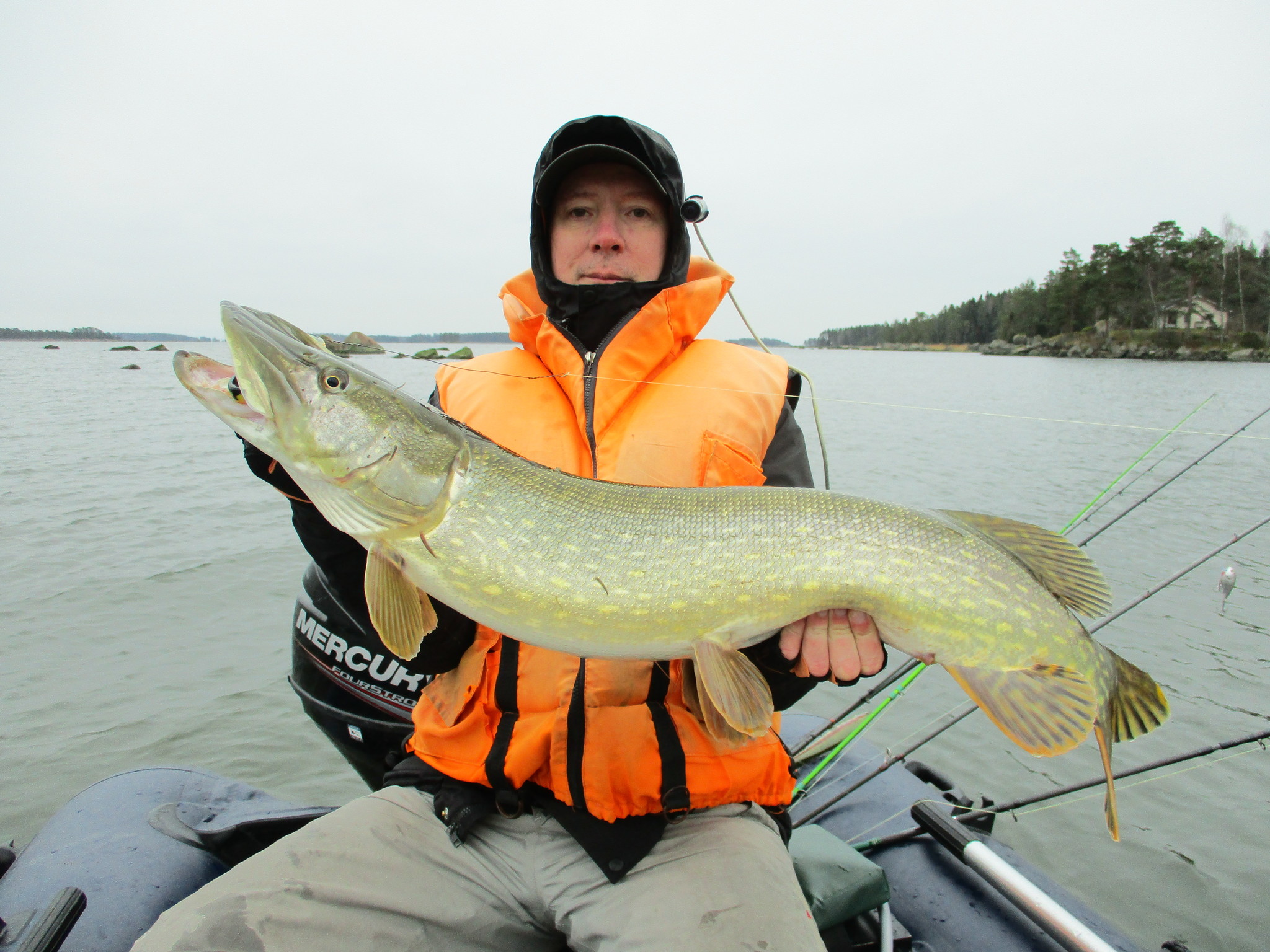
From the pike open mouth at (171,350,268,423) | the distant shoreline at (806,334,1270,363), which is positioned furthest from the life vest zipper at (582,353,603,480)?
the distant shoreline at (806,334,1270,363)

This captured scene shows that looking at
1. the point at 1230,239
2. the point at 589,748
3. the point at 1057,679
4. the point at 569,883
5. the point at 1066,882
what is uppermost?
the point at 1230,239

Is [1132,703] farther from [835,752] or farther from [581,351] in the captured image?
[581,351]

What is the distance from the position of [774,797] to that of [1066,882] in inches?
99.5

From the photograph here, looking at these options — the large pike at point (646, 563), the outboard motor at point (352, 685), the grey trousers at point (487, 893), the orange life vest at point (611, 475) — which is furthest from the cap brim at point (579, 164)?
the grey trousers at point (487, 893)

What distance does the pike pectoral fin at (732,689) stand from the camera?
66.1 inches

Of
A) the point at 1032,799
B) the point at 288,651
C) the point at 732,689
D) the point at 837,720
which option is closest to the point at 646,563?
the point at 732,689

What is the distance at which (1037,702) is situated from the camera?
1756 mm

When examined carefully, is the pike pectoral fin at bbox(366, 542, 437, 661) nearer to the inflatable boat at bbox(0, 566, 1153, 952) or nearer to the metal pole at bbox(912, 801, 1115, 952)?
the inflatable boat at bbox(0, 566, 1153, 952)

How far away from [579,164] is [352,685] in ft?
7.34

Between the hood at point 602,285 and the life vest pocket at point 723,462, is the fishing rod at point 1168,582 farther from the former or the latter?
the hood at point 602,285

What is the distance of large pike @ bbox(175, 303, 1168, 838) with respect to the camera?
1672 mm

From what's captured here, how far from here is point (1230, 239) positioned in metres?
53.1

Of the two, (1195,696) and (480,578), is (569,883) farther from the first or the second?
(1195,696)

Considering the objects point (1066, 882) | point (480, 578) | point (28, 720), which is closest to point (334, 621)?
point (480, 578)
